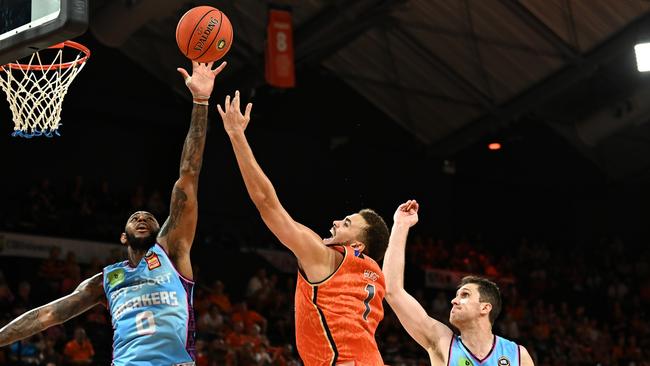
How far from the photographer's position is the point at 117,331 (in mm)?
5188

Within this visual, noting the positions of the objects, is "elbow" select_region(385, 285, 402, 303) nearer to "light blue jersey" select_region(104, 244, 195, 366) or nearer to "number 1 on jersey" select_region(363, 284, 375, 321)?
"number 1 on jersey" select_region(363, 284, 375, 321)

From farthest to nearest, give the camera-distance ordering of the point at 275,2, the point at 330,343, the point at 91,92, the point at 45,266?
the point at 91,92, the point at 275,2, the point at 45,266, the point at 330,343

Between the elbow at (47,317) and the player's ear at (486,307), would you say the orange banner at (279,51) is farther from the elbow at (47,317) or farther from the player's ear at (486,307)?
the elbow at (47,317)

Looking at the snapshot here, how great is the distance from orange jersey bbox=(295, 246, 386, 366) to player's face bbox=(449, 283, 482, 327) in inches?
36.3

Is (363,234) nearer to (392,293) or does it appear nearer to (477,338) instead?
(392,293)

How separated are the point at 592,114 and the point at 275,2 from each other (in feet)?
25.4

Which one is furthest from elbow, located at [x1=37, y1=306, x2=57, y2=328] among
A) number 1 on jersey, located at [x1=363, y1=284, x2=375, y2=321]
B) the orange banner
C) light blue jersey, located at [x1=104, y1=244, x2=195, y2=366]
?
the orange banner

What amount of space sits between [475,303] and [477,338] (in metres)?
0.22

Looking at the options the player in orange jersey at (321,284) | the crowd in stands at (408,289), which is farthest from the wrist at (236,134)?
the crowd in stands at (408,289)

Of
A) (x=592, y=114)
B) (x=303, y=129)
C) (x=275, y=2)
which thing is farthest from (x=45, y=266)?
(x=592, y=114)

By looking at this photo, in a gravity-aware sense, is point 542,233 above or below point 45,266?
above

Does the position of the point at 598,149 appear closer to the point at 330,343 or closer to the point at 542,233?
the point at 542,233

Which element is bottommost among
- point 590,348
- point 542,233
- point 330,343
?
point 330,343

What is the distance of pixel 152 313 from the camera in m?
5.14
